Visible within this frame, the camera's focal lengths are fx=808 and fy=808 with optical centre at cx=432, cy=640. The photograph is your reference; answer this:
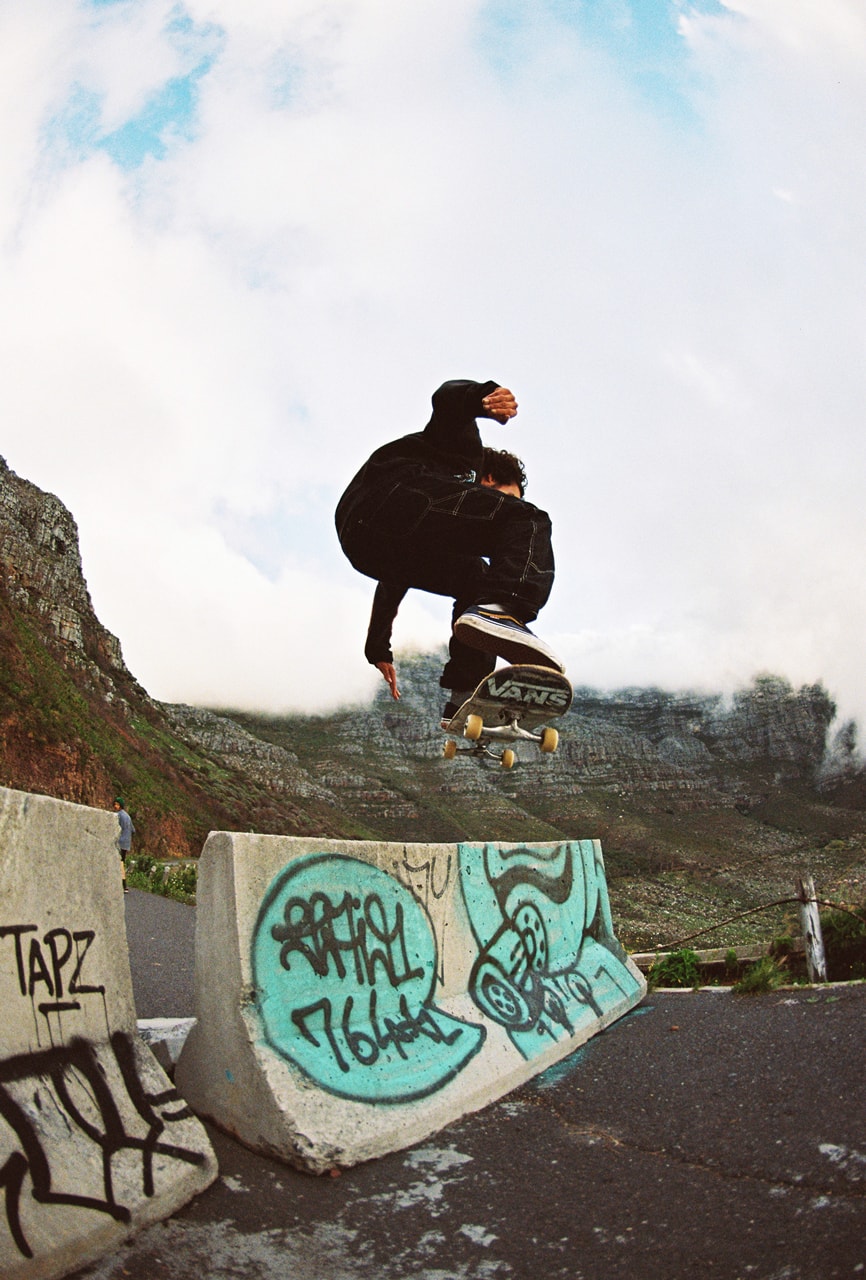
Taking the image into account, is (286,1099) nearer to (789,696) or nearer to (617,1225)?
(617,1225)

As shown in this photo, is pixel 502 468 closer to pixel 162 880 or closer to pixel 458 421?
pixel 458 421

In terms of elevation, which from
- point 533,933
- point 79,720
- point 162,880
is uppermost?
point 79,720

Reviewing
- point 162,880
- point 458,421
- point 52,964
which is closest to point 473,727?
point 458,421

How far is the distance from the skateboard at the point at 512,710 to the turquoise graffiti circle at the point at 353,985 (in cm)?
95

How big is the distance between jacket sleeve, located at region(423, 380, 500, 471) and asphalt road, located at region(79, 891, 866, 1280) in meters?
3.11

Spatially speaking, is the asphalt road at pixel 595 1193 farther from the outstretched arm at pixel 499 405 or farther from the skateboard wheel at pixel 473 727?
the outstretched arm at pixel 499 405

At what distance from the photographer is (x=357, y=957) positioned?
148 inches

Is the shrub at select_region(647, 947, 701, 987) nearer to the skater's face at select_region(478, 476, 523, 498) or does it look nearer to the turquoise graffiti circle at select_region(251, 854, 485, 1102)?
the turquoise graffiti circle at select_region(251, 854, 485, 1102)

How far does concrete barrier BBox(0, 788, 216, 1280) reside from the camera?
2219 mm

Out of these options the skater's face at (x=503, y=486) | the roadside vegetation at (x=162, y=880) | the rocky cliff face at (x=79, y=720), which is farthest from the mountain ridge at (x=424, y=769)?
the roadside vegetation at (x=162, y=880)

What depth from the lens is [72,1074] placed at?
2639 mm

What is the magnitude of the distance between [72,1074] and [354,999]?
1327 millimetres

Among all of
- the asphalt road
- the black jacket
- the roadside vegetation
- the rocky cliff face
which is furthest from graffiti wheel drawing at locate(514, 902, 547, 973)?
the rocky cliff face

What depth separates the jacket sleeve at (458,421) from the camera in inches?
150
